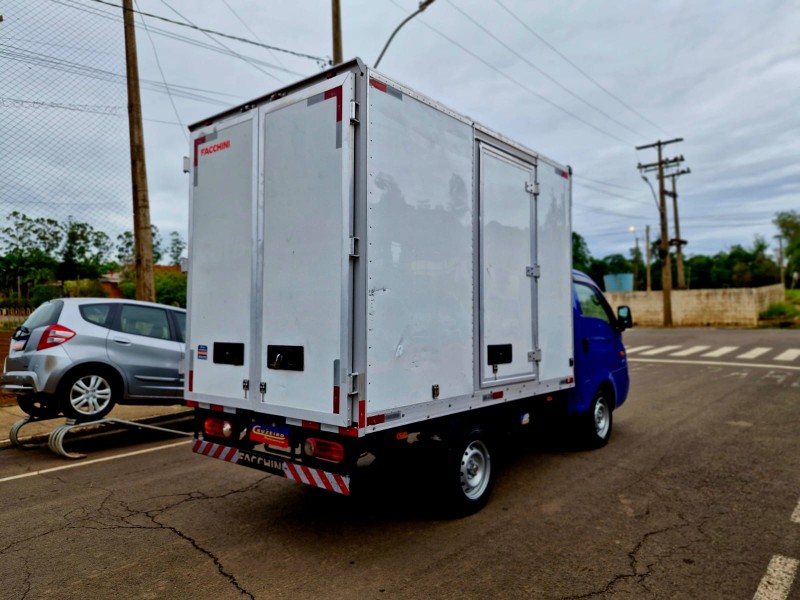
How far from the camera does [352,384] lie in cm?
335

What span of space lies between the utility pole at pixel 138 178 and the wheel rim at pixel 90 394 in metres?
3.09

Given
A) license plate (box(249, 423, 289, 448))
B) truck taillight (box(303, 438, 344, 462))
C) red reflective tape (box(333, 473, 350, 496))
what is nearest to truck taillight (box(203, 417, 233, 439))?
license plate (box(249, 423, 289, 448))

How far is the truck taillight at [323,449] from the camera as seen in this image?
3.46m

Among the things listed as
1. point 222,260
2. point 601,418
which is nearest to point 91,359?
point 222,260

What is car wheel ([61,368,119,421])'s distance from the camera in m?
6.51

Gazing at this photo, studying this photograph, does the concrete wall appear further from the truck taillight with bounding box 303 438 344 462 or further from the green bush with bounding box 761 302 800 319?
the truck taillight with bounding box 303 438 344 462

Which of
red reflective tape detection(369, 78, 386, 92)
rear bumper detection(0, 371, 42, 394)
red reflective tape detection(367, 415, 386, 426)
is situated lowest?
rear bumper detection(0, 371, 42, 394)

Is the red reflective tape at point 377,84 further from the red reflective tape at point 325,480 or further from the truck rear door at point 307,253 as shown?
the red reflective tape at point 325,480

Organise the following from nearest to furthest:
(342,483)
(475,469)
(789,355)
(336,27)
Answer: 1. (342,483)
2. (475,469)
3. (336,27)
4. (789,355)

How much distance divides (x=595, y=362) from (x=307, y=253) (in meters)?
4.19

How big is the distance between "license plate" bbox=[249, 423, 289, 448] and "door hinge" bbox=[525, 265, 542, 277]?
2.72 meters

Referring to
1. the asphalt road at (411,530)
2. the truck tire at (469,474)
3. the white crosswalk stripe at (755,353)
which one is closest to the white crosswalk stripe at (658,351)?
the white crosswalk stripe at (755,353)

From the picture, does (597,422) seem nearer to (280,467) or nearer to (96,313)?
(280,467)

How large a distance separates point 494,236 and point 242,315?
7.39 feet
